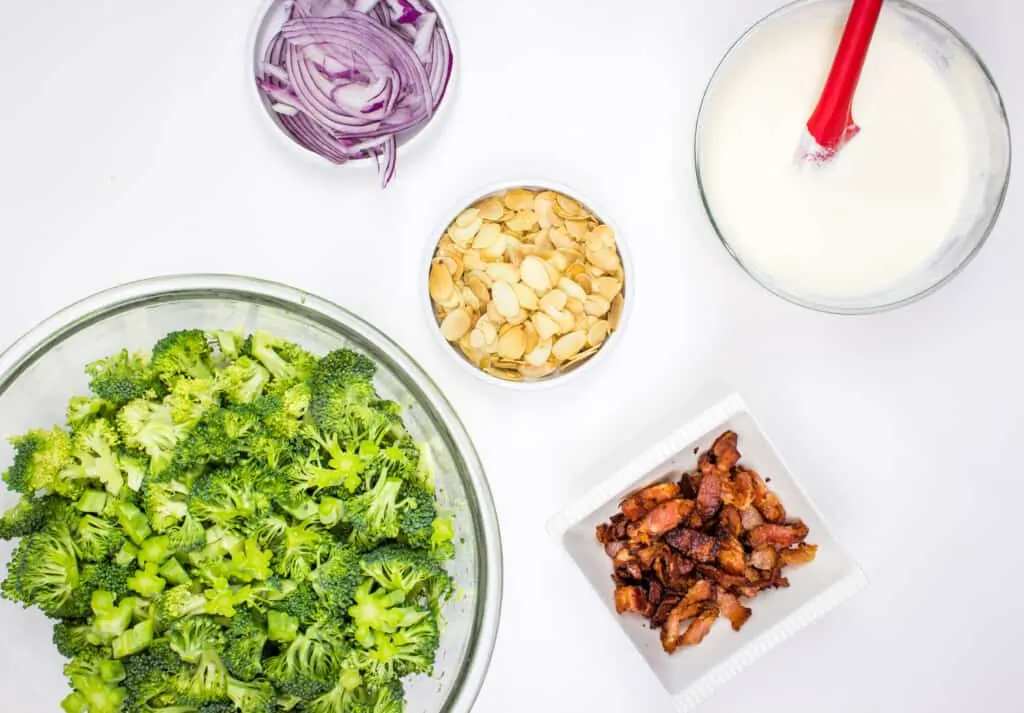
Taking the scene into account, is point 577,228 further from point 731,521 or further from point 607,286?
point 731,521

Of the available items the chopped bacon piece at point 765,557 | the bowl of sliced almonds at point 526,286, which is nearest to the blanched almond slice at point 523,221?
the bowl of sliced almonds at point 526,286

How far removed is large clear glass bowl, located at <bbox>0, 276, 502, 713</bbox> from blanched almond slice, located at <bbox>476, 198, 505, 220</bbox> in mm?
250

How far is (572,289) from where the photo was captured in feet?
4.63

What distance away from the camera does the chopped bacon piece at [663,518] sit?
141 cm

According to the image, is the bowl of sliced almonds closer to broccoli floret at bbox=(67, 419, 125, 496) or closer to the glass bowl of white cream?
the glass bowl of white cream

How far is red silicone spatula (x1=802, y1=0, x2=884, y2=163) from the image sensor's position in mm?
1270

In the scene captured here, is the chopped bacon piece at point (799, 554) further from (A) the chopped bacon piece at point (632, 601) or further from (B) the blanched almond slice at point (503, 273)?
(B) the blanched almond slice at point (503, 273)

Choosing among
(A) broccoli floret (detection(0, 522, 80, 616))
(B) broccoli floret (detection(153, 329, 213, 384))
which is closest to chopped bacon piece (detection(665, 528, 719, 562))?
(B) broccoli floret (detection(153, 329, 213, 384))

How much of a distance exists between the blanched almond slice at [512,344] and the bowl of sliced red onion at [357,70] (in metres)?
0.29

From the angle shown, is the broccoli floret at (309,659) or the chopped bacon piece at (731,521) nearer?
the broccoli floret at (309,659)

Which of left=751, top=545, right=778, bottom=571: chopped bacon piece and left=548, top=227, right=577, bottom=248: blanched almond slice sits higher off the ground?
left=548, top=227, right=577, bottom=248: blanched almond slice

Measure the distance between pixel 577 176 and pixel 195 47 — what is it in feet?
2.02

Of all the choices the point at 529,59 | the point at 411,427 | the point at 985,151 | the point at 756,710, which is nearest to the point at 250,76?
the point at 529,59

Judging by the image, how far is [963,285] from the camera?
1515 millimetres
